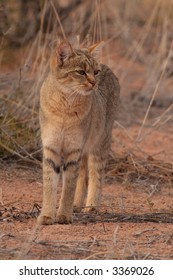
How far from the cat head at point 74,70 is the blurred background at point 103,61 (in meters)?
0.69

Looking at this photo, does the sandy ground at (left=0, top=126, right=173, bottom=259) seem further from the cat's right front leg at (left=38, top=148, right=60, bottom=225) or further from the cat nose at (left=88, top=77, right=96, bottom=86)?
the cat nose at (left=88, top=77, right=96, bottom=86)

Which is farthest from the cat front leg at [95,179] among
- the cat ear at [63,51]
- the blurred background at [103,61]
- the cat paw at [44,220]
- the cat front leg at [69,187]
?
the cat ear at [63,51]

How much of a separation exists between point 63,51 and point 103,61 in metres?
5.50

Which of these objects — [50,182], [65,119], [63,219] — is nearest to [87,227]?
[63,219]

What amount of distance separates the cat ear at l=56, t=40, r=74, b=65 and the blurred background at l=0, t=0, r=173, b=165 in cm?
69

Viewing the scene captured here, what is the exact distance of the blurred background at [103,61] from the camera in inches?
305

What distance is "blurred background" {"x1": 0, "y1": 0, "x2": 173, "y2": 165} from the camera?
25.4 feet

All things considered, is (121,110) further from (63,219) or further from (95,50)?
(63,219)

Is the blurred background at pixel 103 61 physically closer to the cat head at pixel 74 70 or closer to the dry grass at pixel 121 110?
the dry grass at pixel 121 110

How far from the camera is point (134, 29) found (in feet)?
47.2

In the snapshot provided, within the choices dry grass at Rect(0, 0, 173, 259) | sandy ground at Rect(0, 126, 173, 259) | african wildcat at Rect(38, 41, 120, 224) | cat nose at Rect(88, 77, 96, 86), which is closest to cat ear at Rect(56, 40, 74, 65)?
african wildcat at Rect(38, 41, 120, 224)

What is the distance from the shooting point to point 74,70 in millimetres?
5730
